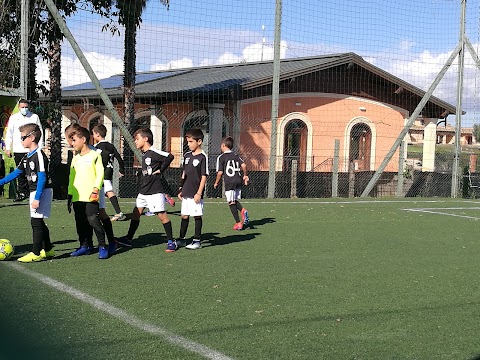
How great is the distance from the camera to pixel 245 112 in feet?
→ 81.1

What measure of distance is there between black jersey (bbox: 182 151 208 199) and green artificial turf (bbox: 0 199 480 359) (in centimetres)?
79

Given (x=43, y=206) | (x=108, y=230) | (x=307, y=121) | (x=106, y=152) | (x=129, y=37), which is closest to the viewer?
(x=43, y=206)

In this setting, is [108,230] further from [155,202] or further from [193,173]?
[193,173]

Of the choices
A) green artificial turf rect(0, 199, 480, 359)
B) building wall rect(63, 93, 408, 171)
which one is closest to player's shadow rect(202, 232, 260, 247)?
green artificial turf rect(0, 199, 480, 359)

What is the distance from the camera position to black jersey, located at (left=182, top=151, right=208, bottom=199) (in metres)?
9.30

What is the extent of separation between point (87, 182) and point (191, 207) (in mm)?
1601

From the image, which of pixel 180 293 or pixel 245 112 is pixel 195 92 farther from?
pixel 180 293

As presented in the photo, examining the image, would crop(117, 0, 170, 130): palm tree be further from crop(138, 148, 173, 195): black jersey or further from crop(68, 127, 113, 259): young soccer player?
crop(68, 127, 113, 259): young soccer player

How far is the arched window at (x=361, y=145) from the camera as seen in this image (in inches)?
1105

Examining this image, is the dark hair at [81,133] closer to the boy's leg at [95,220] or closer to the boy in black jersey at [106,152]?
the boy's leg at [95,220]

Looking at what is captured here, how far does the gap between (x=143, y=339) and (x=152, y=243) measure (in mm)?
4680

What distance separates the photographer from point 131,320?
210 inches

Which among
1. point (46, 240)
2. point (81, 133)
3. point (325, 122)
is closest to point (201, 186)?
point (81, 133)

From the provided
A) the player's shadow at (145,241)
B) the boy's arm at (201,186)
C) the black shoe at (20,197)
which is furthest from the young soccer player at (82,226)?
the black shoe at (20,197)
